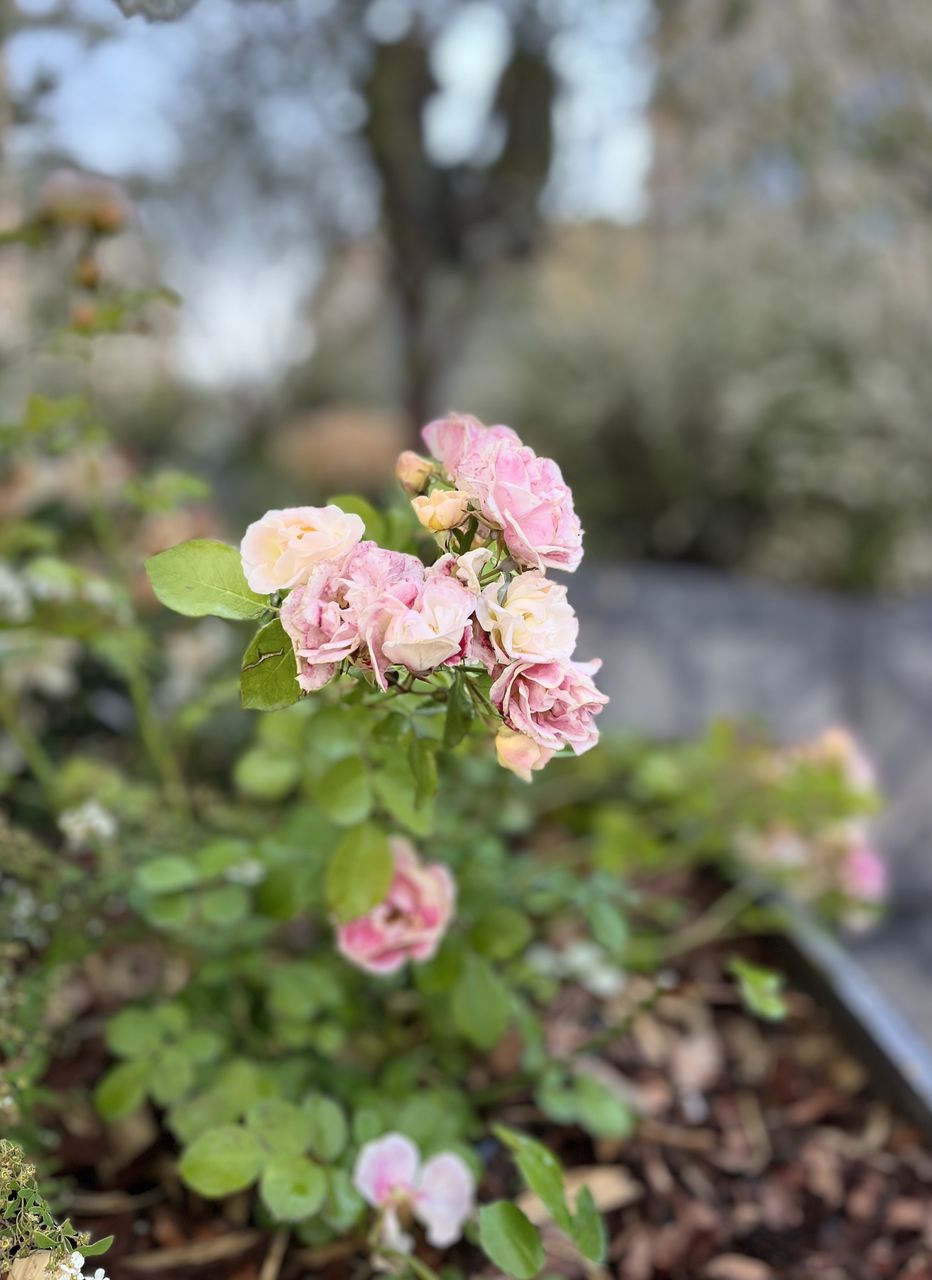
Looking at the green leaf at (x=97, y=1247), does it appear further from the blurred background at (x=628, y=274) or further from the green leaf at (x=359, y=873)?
the blurred background at (x=628, y=274)

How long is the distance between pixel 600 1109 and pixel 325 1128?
0.33 metres

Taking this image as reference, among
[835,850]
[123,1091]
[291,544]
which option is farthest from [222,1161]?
[835,850]

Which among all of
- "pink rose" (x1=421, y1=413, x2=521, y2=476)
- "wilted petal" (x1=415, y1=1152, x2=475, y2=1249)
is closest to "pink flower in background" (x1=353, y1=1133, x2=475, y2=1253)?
"wilted petal" (x1=415, y1=1152, x2=475, y2=1249)

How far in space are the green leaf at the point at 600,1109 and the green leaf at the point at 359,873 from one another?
1.30ft

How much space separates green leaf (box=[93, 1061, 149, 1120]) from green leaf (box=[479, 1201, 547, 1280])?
356mm

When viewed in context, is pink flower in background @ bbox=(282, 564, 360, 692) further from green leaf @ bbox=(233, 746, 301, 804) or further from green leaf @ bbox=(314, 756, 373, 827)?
green leaf @ bbox=(233, 746, 301, 804)

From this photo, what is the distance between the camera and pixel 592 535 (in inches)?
115

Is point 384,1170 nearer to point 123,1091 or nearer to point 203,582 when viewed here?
point 123,1091

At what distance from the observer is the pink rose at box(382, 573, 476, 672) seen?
1.78 feet

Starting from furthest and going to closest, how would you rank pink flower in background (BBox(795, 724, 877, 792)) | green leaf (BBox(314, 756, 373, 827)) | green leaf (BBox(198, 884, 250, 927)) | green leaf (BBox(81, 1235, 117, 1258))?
pink flower in background (BBox(795, 724, 877, 792)) < green leaf (BBox(198, 884, 250, 927)) < green leaf (BBox(314, 756, 373, 827)) < green leaf (BBox(81, 1235, 117, 1258))

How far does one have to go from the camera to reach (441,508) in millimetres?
605

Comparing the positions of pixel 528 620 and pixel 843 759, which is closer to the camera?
pixel 528 620

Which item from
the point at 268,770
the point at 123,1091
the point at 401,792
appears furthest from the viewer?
the point at 268,770

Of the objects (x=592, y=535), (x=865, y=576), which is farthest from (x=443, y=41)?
(x=865, y=576)
